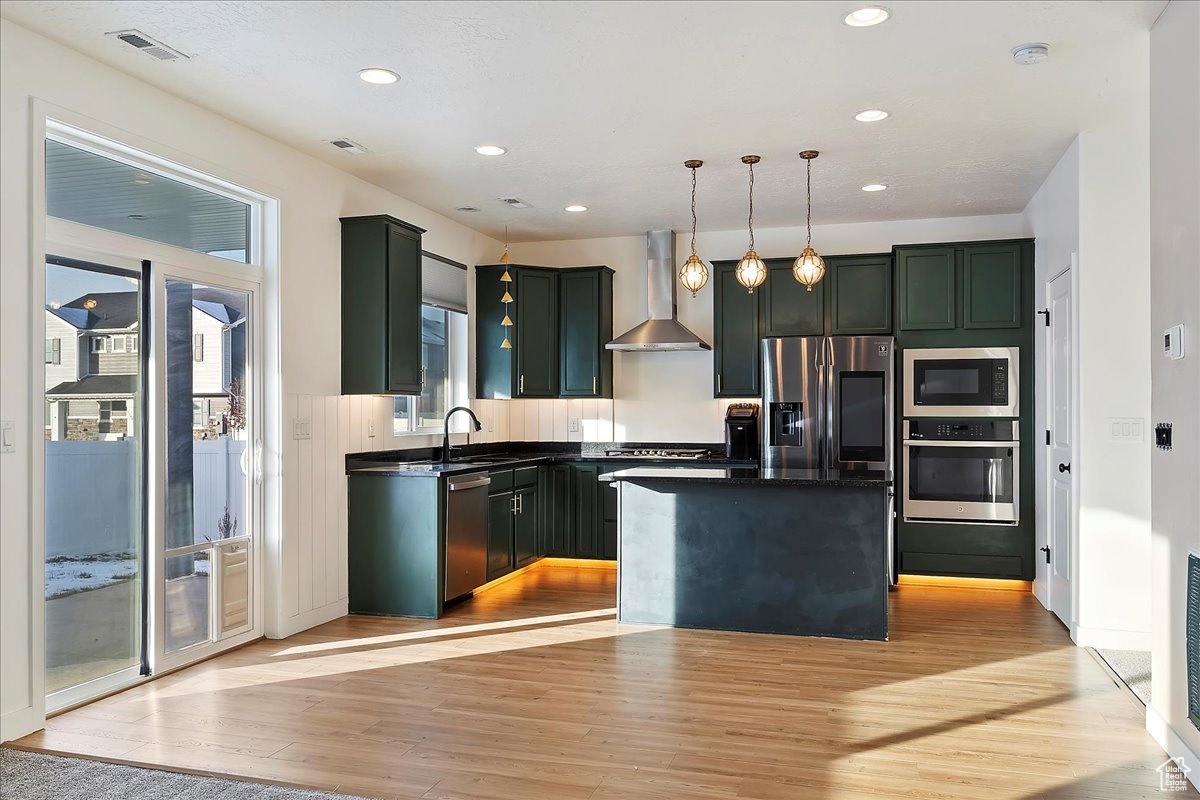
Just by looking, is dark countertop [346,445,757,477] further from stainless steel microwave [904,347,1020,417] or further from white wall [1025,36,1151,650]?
white wall [1025,36,1151,650]

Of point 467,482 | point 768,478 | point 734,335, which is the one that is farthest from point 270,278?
point 734,335

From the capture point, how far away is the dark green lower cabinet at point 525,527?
666 cm

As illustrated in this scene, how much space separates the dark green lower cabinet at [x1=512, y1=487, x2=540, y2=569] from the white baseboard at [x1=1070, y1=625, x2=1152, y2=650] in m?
3.66

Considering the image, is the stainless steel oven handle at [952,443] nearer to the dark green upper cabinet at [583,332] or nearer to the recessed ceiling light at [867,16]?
the dark green upper cabinet at [583,332]

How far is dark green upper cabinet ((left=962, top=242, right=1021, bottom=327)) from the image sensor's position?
20.8 feet

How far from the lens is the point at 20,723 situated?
11.2 feet

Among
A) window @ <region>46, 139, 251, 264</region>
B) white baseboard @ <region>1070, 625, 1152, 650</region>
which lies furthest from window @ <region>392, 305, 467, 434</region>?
white baseboard @ <region>1070, 625, 1152, 650</region>

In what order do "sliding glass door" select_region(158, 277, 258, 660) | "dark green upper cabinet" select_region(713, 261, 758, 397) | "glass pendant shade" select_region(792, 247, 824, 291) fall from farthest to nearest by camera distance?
1. "dark green upper cabinet" select_region(713, 261, 758, 397)
2. "glass pendant shade" select_region(792, 247, 824, 291)
3. "sliding glass door" select_region(158, 277, 258, 660)

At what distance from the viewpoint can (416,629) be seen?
17.0ft

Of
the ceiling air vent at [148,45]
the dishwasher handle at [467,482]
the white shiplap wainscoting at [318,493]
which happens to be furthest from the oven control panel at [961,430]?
the ceiling air vent at [148,45]

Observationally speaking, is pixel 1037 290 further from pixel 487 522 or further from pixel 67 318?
pixel 67 318

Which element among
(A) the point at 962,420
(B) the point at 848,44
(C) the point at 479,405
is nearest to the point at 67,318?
(B) the point at 848,44

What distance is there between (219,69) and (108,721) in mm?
2715
